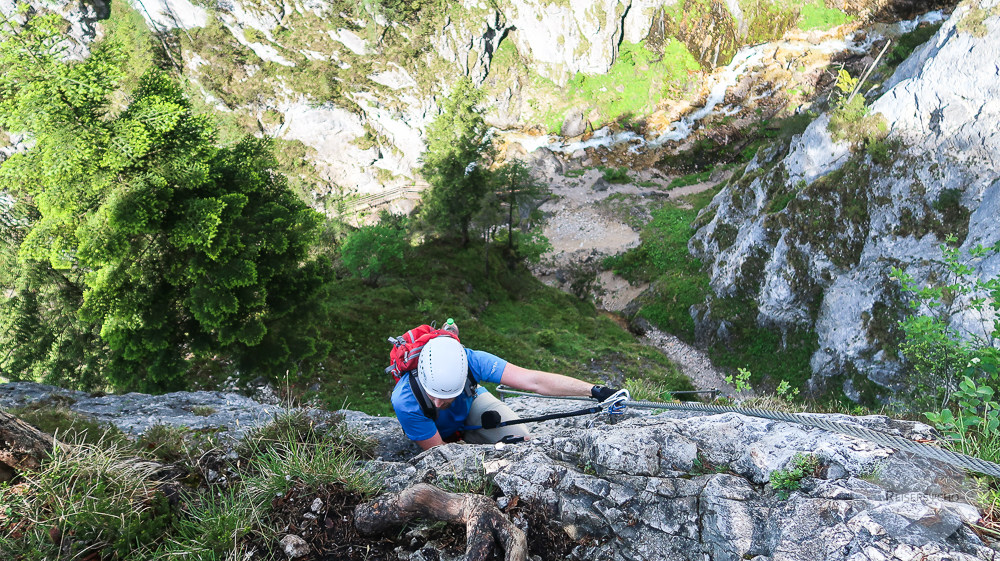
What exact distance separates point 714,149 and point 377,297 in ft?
153

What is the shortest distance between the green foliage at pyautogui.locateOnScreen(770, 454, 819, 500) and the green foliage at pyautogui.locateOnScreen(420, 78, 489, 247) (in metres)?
25.6

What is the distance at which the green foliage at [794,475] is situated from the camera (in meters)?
3.37

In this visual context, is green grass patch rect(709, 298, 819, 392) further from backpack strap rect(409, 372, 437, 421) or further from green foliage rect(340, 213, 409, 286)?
backpack strap rect(409, 372, 437, 421)

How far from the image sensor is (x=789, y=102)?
54.9m

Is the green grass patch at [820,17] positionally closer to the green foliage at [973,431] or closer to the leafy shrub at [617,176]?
the leafy shrub at [617,176]

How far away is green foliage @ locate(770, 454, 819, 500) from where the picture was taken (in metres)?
3.37

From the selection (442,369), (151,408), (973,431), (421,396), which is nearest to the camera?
(973,431)

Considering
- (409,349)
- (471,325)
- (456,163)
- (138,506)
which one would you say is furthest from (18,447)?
(456,163)

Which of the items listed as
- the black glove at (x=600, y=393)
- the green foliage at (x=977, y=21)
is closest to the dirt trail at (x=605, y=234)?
the green foliage at (x=977, y=21)

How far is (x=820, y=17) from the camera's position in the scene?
202 ft

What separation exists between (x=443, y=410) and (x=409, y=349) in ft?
3.08

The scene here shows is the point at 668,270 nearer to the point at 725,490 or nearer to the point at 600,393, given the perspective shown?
the point at 600,393

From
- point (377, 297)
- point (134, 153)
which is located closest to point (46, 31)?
point (134, 153)

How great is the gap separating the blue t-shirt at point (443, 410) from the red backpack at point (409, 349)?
0.12m
